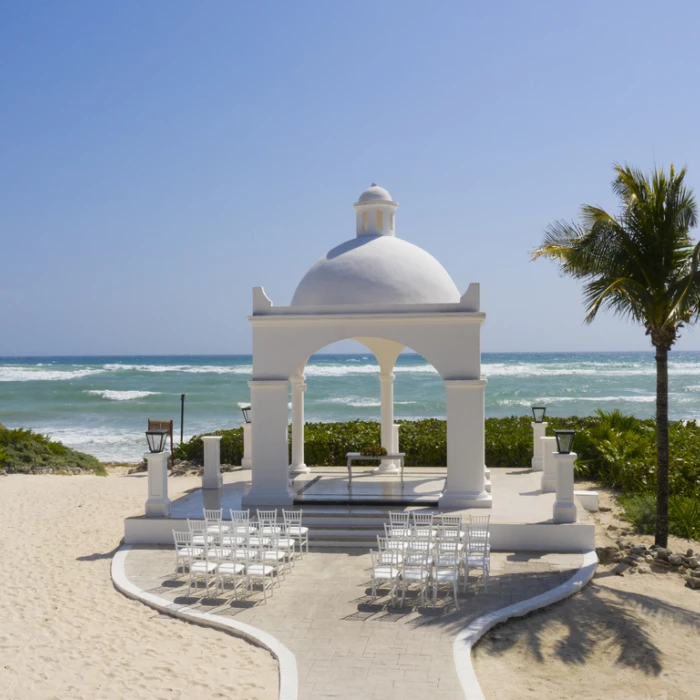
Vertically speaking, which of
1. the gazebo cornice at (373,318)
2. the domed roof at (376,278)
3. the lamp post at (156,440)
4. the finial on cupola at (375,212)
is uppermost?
the finial on cupola at (375,212)

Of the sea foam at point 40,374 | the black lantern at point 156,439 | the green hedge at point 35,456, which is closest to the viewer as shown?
the black lantern at point 156,439

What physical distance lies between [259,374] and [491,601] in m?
6.62

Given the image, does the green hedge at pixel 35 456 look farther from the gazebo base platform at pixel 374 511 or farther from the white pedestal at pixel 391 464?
the white pedestal at pixel 391 464

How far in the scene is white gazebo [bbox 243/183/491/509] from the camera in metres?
14.5

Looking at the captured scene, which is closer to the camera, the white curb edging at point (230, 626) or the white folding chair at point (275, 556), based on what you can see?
the white curb edging at point (230, 626)

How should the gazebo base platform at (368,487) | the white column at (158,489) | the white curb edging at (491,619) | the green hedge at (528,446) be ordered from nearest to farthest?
the white curb edging at (491,619) → the white column at (158,489) → the gazebo base platform at (368,487) → the green hedge at (528,446)

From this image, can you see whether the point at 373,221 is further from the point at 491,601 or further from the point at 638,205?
the point at 491,601

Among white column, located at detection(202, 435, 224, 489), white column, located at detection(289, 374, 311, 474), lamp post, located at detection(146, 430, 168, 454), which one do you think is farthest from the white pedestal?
lamp post, located at detection(146, 430, 168, 454)

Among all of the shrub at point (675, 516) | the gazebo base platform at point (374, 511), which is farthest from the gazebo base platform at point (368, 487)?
the shrub at point (675, 516)

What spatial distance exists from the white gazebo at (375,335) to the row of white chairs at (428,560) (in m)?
2.70

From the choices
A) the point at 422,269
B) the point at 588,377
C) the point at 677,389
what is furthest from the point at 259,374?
the point at 588,377

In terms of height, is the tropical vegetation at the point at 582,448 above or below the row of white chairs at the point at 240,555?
above

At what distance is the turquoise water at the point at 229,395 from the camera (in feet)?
146

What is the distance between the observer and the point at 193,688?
785cm
